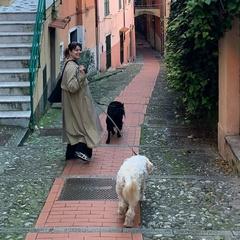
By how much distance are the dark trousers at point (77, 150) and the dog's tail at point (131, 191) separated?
2142 mm

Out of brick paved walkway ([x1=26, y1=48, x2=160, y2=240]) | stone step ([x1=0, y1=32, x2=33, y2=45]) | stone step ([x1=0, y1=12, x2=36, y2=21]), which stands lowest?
brick paved walkway ([x1=26, y1=48, x2=160, y2=240])

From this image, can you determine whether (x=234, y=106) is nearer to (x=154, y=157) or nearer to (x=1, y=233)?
(x=154, y=157)

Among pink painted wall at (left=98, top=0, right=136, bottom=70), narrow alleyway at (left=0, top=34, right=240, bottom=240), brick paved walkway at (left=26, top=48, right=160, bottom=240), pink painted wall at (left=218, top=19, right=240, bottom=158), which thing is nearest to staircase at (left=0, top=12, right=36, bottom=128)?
narrow alleyway at (left=0, top=34, right=240, bottom=240)

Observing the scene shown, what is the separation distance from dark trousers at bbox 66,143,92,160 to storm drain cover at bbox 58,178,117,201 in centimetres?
67

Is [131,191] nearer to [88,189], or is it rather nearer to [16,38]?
[88,189]

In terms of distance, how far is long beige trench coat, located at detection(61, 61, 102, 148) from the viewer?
6.98 meters

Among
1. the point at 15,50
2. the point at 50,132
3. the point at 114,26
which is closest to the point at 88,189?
the point at 50,132

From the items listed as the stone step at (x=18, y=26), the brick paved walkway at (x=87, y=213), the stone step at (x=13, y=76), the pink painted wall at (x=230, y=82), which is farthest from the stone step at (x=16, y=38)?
the pink painted wall at (x=230, y=82)

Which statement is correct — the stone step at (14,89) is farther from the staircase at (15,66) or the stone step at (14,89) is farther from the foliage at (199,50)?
the foliage at (199,50)

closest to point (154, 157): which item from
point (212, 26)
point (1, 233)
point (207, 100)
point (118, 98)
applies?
point (207, 100)

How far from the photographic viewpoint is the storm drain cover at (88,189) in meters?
5.82

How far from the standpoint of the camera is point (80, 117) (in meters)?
7.04

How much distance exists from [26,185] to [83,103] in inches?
54.2

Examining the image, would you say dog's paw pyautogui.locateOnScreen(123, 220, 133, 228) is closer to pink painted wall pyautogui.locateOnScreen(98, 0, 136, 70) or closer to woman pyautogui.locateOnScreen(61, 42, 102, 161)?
woman pyautogui.locateOnScreen(61, 42, 102, 161)
